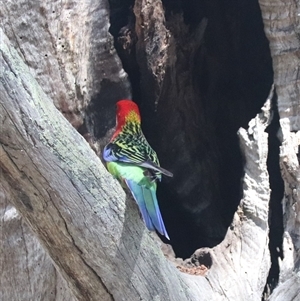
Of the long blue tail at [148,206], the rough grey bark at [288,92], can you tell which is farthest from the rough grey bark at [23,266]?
the rough grey bark at [288,92]

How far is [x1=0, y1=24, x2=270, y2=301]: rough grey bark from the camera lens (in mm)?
1418

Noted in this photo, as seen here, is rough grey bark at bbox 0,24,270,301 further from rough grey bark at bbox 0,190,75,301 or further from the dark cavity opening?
the dark cavity opening

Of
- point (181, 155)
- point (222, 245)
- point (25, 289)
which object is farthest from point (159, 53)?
point (25, 289)

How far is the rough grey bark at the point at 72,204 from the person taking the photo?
1.42 metres

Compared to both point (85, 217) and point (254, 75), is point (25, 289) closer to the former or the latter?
point (85, 217)

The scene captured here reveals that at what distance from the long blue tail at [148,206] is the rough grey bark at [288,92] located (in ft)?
2.21

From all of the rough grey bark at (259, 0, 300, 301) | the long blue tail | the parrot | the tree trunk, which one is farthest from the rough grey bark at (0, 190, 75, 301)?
the rough grey bark at (259, 0, 300, 301)

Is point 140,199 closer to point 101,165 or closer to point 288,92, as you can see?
point 101,165

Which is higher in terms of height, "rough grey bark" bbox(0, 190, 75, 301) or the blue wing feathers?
the blue wing feathers

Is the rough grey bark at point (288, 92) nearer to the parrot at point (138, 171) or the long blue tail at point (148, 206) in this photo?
the parrot at point (138, 171)

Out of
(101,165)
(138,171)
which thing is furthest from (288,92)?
(101,165)

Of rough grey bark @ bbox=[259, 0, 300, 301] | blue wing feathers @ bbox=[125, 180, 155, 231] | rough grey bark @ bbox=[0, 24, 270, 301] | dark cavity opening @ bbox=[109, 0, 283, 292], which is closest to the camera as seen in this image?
rough grey bark @ bbox=[0, 24, 270, 301]

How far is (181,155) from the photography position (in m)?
2.70

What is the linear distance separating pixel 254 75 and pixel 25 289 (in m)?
1.49
